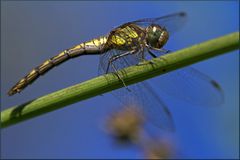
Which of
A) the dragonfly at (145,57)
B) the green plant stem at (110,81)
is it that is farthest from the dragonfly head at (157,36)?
the green plant stem at (110,81)

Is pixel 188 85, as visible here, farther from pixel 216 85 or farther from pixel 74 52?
pixel 74 52

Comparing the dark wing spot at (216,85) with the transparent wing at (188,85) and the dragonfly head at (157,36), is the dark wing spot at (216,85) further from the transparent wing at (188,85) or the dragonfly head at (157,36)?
the dragonfly head at (157,36)

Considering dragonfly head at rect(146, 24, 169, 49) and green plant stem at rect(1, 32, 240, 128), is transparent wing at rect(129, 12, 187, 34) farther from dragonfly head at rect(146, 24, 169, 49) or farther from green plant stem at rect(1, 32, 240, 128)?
green plant stem at rect(1, 32, 240, 128)

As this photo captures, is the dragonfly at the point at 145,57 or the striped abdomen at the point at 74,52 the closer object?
the dragonfly at the point at 145,57

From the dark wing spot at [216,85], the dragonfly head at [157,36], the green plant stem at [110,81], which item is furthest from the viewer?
the dragonfly head at [157,36]

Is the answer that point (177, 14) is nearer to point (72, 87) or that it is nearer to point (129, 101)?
point (129, 101)

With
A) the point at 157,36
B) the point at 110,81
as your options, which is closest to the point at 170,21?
the point at 157,36

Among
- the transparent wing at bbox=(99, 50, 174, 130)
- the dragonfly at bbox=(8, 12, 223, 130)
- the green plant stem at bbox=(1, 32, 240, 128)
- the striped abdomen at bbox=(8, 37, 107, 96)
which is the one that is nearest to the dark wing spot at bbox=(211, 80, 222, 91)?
the dragonfly at bbox=(8, 12, 223, 130)

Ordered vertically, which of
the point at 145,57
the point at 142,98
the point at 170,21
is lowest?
the point at 142,98
